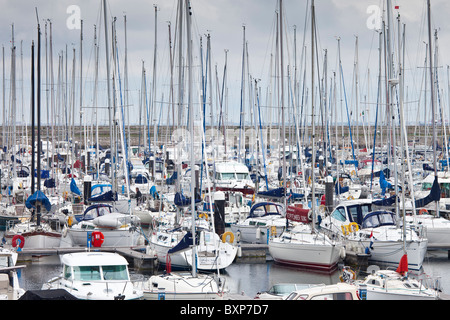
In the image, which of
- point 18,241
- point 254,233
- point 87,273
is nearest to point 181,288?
point 87,273

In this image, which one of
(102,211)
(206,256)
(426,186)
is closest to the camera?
(206,256)

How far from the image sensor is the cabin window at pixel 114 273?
2136 centimetres

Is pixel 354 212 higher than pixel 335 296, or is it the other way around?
pixel 354 212

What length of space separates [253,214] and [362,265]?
8.06 metres

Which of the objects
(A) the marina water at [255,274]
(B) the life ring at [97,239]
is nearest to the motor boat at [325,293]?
(A) the marina water at [255,274]

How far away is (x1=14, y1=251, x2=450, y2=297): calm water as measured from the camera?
2675 centimetres

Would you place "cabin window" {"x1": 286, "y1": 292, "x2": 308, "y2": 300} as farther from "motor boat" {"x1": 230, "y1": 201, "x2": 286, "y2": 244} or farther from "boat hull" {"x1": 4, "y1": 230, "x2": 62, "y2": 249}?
"boat hull" {"x1": 4, "y1": 230, "x2": 62, "y2": 249}

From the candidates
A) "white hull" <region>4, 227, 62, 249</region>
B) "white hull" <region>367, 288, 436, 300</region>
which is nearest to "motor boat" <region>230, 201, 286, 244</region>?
"white hull" <region>4, 227, 62, 249</region>

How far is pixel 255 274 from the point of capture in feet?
95.2

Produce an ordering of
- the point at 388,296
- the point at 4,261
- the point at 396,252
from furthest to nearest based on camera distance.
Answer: the point at 396,252 → the point at 4,261 → the point at 388,296

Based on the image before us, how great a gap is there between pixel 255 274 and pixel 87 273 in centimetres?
934

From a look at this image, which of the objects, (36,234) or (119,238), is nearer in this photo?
(36,234)

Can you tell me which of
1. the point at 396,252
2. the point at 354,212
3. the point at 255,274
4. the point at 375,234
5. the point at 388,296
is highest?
the point at 354,212

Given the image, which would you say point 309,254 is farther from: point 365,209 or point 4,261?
point 4,261
